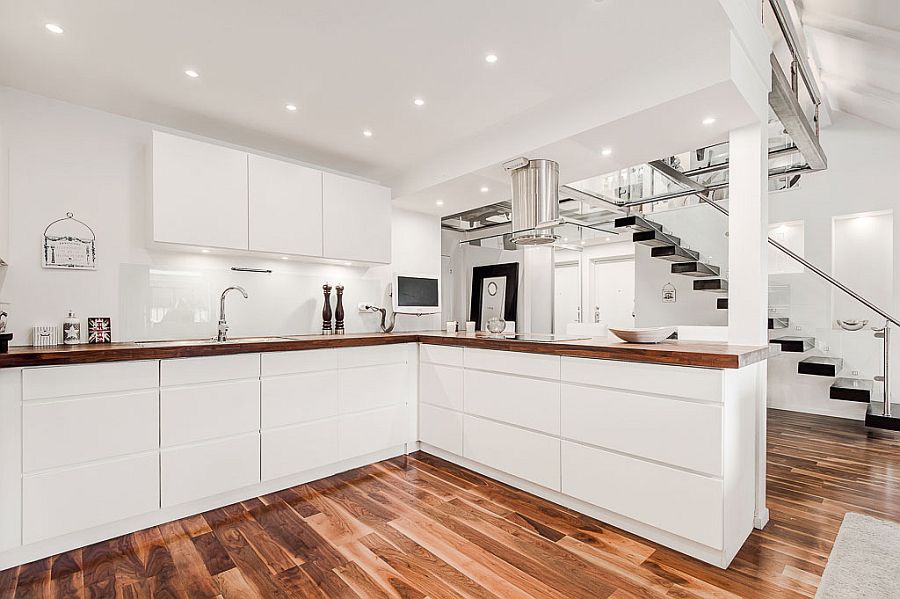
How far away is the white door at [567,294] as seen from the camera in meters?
8.02

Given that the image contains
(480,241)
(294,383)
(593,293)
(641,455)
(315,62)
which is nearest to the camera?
(641,455)

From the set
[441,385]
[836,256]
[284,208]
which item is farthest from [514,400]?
[836,256]

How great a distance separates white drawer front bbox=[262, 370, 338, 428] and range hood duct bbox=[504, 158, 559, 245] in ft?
5.91

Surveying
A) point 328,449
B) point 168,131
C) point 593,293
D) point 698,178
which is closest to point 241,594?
point 328,449

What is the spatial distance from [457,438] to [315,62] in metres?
2.63

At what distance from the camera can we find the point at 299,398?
2.99m

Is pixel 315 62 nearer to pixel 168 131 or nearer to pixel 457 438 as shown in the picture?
pixel 168 131

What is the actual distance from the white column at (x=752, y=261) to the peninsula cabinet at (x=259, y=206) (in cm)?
271

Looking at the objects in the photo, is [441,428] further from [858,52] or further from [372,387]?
[858,52]

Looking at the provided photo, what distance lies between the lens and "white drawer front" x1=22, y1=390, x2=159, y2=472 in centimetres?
210

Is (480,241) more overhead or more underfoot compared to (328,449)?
more overhead

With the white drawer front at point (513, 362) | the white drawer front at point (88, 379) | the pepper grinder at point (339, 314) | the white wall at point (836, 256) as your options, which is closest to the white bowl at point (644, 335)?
the white drawer front at point (513, 362)

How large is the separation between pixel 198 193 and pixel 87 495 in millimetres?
1869

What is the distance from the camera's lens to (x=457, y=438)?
10.9 ft
